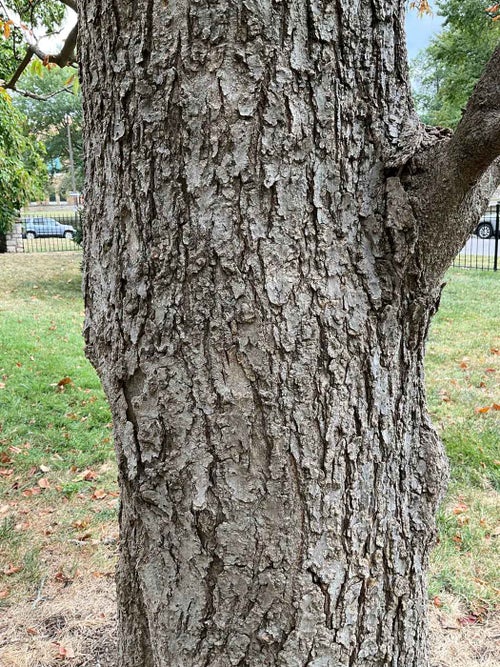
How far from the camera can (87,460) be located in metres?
4.40

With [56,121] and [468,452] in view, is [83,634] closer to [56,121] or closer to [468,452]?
[468,452]

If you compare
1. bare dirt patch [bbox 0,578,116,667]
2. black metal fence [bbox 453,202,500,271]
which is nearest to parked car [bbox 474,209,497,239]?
black metal fence [bbox 453,202,500,271]

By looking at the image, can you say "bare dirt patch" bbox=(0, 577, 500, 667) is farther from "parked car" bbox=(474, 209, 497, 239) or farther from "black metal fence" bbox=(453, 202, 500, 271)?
"parked car" bbox=(474, 209, 497, 239)

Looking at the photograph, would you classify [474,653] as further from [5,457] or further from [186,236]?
[5,457]

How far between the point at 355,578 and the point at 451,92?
19.3 m

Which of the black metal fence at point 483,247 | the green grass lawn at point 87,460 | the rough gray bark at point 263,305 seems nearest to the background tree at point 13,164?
the green grass lawn at point 87,460

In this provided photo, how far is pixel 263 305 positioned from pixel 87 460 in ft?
11.6

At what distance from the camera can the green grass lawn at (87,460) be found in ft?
10.3

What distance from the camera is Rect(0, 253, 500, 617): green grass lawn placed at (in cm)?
314

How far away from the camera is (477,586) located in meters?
2.90

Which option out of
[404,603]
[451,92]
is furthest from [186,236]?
[451,92]

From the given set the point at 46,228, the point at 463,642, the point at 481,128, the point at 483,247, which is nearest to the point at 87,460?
the point at 463,642

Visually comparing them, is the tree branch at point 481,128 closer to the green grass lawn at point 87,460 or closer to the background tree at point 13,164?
the green grass lawn at point 87,460

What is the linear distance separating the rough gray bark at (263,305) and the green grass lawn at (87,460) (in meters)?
1.85
